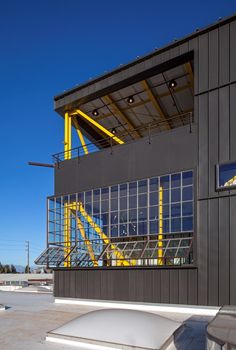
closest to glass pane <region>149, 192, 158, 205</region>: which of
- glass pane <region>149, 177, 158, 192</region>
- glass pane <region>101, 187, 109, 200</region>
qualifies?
Result: glass pane <region>149, 177, 158, 192</region>

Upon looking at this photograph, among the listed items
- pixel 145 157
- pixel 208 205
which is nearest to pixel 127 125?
pixel 145 157

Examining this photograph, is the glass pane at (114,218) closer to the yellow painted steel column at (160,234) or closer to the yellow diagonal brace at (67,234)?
the yellow painted steel column at (160,234)

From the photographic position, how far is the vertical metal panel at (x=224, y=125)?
1141cm

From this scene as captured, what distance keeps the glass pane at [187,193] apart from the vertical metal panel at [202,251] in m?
0.67

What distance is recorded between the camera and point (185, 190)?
12414 millimetres

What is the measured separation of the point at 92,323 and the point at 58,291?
26.4 ft

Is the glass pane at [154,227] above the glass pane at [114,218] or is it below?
below

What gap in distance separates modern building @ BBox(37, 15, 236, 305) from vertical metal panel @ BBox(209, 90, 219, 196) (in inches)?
1.4

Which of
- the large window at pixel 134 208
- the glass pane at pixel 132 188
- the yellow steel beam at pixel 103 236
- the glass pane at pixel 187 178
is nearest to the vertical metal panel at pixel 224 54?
the glass pane at pixel 187 178

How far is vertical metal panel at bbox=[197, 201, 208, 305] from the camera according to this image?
1123 cm

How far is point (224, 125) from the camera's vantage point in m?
A: 11.6

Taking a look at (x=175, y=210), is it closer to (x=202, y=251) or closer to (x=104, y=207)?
(x=202, y=251)

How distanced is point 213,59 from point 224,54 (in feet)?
1.40

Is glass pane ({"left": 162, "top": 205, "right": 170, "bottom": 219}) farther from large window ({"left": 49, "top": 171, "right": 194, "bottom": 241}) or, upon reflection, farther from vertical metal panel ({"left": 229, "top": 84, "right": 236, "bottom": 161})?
vertical metal panel ({"left": 229, "top": 84, "right": 236, "bottom": 161})
